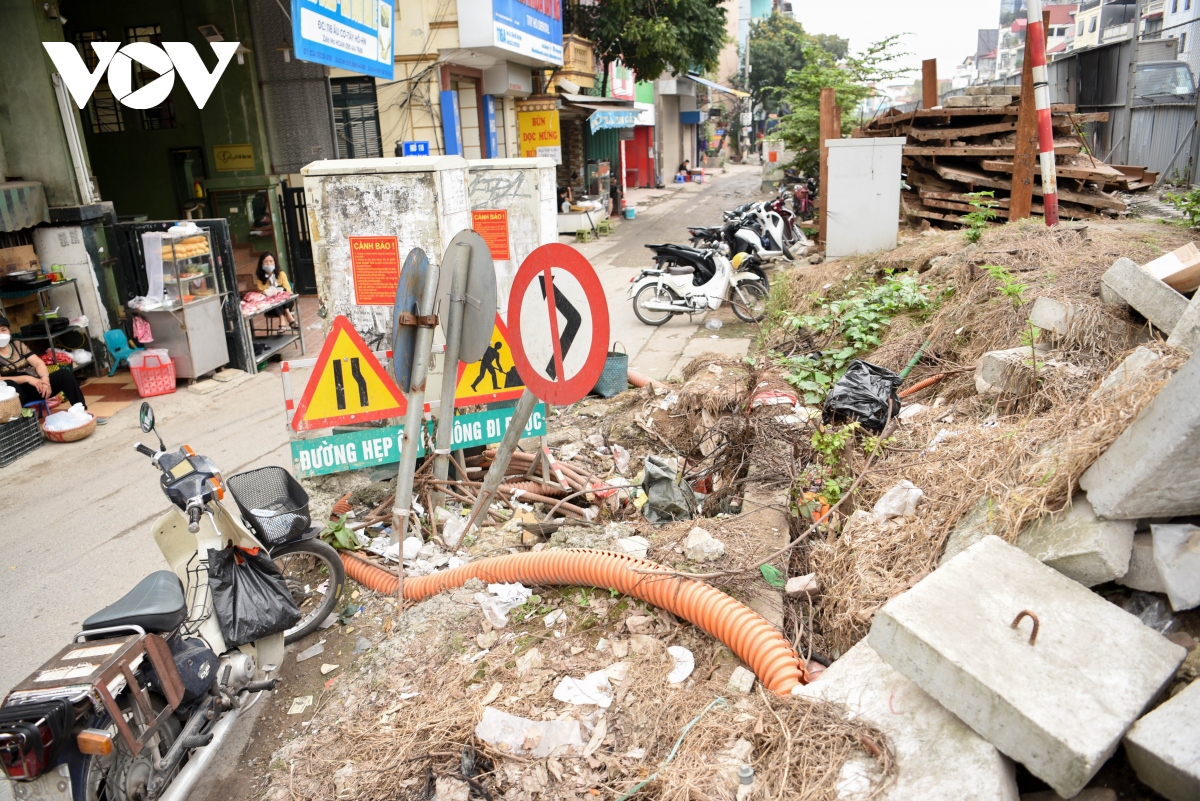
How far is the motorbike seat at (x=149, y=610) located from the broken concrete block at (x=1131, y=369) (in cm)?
404

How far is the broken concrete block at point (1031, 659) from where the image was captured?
2.25m

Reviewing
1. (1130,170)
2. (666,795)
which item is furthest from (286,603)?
(1130,170)

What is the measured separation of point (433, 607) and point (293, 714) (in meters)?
0.79

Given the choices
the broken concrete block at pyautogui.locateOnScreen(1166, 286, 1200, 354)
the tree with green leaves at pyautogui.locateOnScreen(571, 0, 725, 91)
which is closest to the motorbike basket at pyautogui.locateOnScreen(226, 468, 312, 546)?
the broken concrete block at pyautogui.locateOnScreen(1166, 286, 1200, 354)

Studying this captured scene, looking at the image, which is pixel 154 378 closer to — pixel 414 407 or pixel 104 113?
pixel 414 407

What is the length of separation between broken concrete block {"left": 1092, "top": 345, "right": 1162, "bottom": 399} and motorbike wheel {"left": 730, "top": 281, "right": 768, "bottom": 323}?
7.56m

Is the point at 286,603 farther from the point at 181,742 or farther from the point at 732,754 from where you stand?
the point at 732,754

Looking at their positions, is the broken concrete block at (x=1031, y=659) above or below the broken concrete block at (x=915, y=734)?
above

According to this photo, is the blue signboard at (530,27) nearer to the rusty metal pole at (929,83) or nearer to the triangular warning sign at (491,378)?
the rusty metal pole at (929,83)

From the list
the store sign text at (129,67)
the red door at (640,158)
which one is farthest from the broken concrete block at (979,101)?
the red door at (640,158)

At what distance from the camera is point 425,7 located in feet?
46.4

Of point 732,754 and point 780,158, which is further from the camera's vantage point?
point 780,158

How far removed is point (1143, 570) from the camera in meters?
2.87

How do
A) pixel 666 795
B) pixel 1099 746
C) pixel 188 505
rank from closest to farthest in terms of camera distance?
pixel 1099 746 < pixel 666 795 < pixel 188 505
